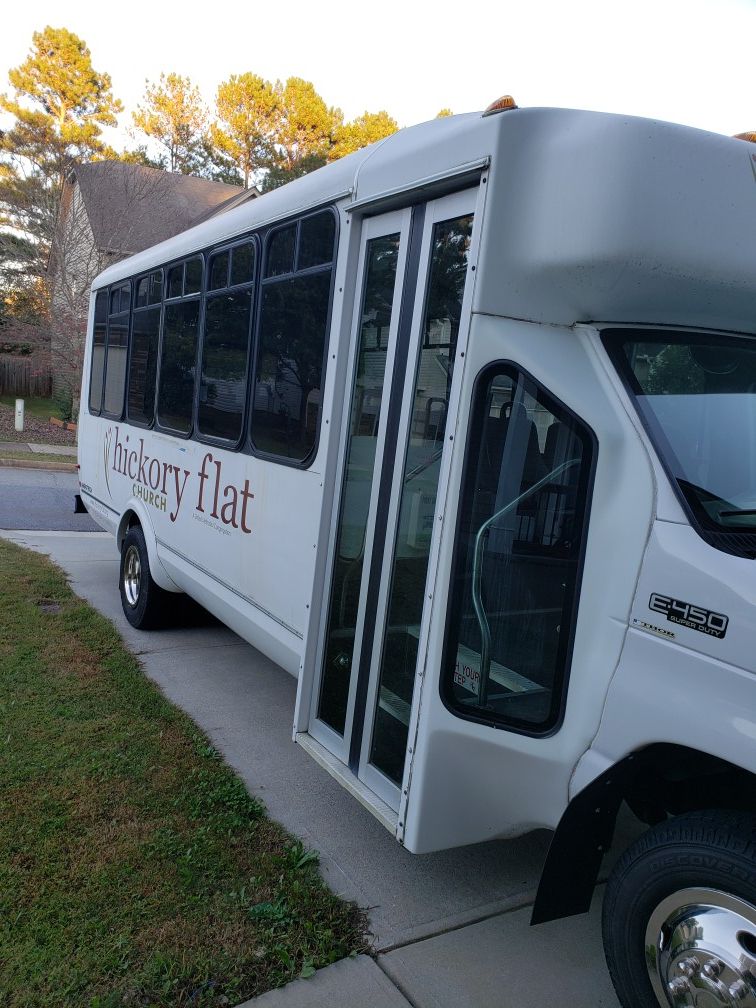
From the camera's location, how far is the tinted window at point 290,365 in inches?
148

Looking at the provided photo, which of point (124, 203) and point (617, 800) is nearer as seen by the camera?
point (617, 800)

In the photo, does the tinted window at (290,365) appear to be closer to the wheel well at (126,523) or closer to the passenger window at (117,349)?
the wheel well at (126,523)

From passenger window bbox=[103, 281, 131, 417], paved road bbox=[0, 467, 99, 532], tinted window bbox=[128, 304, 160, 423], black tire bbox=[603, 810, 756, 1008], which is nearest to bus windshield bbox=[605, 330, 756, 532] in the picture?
black tire bbox=[603, 810, 756, 1008]

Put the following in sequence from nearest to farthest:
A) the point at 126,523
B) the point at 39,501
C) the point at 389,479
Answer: the point at 389,479
the point at 126,523
the point at 39,501

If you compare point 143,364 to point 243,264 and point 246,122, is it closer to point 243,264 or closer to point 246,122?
point 243,264

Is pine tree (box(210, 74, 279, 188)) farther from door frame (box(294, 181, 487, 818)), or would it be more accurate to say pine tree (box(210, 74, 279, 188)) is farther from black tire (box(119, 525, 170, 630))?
door frame (box(294, 181, 487, 818))

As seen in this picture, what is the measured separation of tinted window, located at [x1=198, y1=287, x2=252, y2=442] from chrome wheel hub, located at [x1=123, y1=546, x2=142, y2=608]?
5.75ft

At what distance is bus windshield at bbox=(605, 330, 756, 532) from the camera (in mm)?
2355

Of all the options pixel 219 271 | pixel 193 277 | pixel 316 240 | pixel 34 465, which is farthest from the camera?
pixel 34 465

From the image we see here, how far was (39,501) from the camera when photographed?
1187 centimetres

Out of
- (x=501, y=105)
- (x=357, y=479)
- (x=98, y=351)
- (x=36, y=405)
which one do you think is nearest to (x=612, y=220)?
(x=501, y=105)

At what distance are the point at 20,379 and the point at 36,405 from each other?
2.05 meters

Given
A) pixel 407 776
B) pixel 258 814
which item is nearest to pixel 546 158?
pixel 407 776

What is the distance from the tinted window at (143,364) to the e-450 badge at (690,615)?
444cm
